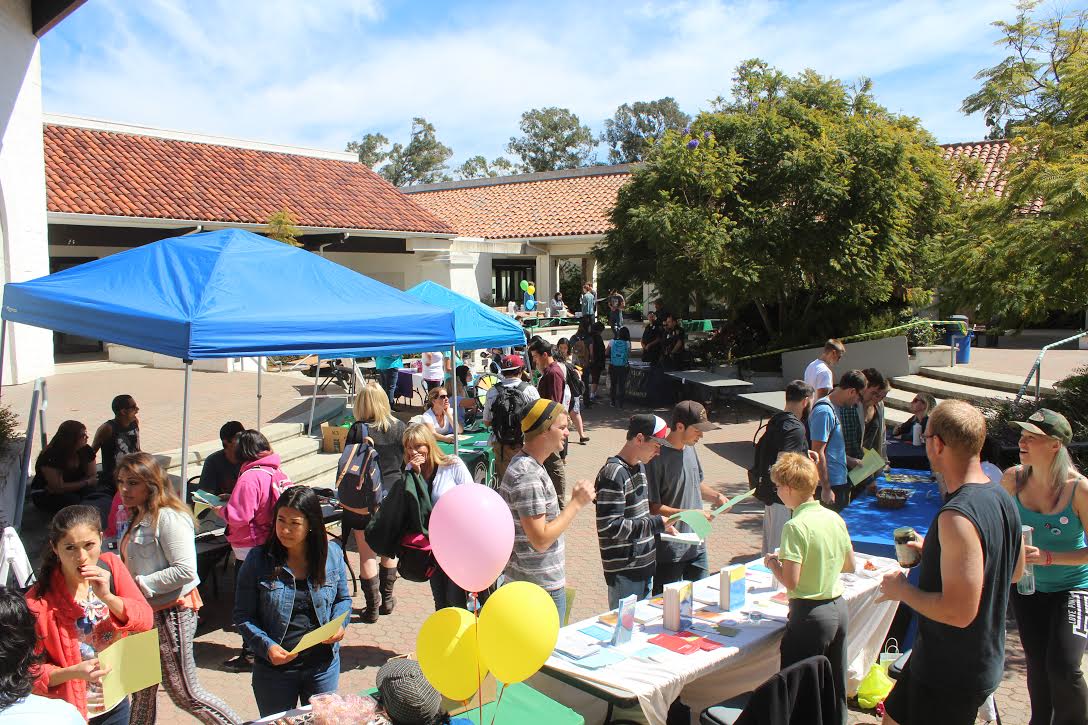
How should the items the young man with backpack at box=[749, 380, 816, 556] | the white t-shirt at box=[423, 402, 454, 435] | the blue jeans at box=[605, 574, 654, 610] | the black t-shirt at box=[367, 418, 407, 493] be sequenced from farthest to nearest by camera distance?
the white t-shirt at box=[423, 402, 454, 435] → the black t-shirt at box=[367, 418, 407, 493] → the young man with backpack at box=[749, 380, 816, 556] → the blue jeans at box=[605, 574, 654, 610]

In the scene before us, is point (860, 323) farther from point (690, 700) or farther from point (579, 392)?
point (690, 700)

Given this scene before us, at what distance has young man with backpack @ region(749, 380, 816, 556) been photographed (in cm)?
563

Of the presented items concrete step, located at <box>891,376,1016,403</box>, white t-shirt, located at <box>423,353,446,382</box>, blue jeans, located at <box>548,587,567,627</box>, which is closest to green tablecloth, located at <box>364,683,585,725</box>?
blue jeans, located at <box>548,587,567,627</box>

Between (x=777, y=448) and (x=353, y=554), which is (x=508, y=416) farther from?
(x=777, y=448)

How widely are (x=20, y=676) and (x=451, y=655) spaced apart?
54.2 inches

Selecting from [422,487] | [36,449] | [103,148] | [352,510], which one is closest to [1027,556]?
[422,487]

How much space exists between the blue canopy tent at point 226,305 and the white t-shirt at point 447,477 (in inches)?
50.0

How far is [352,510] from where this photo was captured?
19.0 ft

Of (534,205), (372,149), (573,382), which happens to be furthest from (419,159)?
(573,382)

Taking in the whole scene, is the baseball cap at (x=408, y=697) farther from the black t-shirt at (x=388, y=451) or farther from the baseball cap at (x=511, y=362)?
the baseball cap at (x=511, y=362)

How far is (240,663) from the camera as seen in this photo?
16.4 feet

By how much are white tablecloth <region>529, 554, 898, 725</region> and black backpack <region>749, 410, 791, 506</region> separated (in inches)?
45.9

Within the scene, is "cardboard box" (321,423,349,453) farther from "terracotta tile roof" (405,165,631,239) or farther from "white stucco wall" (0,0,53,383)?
"terracotta tile roof" (405,165,631,239)

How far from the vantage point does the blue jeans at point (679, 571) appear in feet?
15.2
